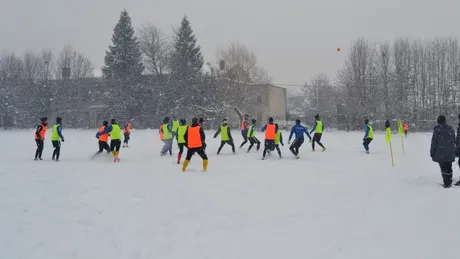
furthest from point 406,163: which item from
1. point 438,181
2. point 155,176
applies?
point 155,176

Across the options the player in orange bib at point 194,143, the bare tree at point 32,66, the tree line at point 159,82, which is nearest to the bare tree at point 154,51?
the tree line at point 159,82

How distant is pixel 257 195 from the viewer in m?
8.48

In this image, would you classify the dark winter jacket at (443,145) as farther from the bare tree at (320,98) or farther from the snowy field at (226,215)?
the bare tree at (320,98)

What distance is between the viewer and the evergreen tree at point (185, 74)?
5003 centimetres

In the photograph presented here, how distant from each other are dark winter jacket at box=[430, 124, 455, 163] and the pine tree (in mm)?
45487

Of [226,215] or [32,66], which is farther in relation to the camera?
[32,66]

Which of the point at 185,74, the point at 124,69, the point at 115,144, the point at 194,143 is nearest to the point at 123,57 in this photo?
the point at 124,69

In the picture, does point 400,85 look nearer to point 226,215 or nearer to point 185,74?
point 185,74

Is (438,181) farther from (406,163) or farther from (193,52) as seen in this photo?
(193,52)

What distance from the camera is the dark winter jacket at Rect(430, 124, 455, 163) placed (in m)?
9.55

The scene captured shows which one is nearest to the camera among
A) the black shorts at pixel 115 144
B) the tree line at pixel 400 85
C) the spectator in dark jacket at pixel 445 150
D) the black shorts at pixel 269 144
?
the spectator in dark jacket at pixel 445 150

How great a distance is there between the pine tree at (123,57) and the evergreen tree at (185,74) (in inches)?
191

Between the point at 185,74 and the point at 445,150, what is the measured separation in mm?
43558

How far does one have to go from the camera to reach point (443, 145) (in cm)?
964
